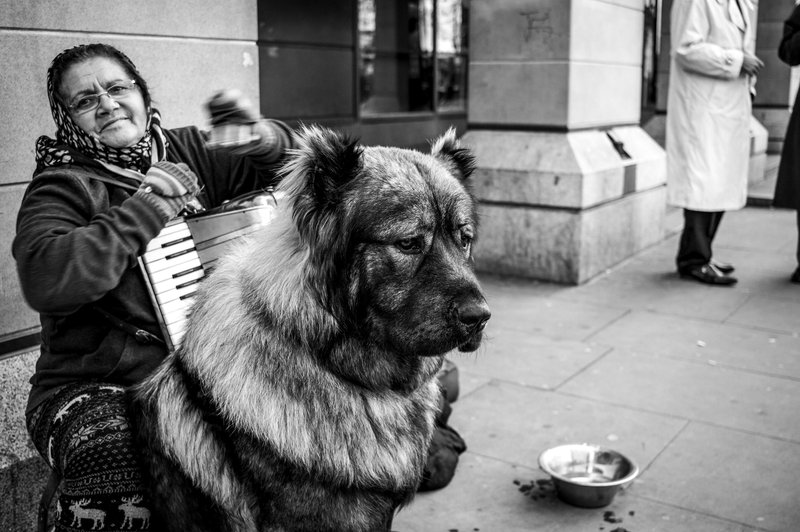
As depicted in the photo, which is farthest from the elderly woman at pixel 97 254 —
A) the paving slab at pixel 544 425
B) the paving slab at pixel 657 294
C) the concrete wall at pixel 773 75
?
the concrete wall at pixel 773 75

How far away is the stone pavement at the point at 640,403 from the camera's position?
3.72m

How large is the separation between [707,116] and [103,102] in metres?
6.12

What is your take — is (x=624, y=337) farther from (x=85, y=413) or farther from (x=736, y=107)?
(x=85, y=413)

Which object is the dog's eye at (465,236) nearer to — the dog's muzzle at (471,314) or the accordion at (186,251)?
the dog's muzzle at (471,314)

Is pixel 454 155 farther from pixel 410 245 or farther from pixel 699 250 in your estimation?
pixel 699 250

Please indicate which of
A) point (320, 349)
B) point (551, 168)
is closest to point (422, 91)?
point (551, 168)

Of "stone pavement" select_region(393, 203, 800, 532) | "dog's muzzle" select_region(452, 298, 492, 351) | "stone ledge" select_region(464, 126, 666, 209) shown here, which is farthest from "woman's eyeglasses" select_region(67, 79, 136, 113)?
"stone ledge" select_region(464, 126, 666, 209)

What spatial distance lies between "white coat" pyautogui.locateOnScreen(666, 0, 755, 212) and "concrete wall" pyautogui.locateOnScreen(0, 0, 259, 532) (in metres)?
4.75

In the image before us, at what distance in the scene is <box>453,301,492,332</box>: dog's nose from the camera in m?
2.24

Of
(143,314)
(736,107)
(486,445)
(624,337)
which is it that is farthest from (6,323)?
(736,107)

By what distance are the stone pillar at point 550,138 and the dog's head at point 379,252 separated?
5.35 m

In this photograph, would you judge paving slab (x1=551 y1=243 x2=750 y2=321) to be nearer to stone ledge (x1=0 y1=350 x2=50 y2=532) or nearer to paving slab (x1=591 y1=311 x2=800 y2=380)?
paving slab (x1=591 y1=311 x2=800 y2=380)

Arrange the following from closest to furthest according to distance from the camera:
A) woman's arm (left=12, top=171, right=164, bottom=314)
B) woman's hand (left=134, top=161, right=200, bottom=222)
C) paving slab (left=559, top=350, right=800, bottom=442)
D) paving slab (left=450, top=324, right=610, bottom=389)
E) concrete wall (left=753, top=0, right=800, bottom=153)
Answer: woman's arm (left=12, top=171, right=164, bottom=314) < woman's hand (left=134, top=161, right=200, bottom=222) < paving slab (left=559, top=350, right=800, bottom=442) < paving slab (left=450, top=324, right=610, bottom=389) < concrete wall (left=753, top=0, right=800, bottom=153)

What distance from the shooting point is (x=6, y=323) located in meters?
3.92
